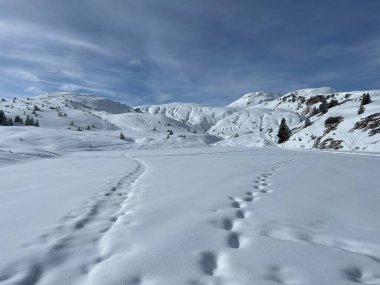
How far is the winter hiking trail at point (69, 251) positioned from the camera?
12.4ft

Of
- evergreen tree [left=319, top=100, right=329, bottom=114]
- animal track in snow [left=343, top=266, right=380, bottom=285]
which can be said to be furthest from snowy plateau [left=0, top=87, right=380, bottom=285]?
evergreen tree [left=319, top=100, right=329, bottom=114]

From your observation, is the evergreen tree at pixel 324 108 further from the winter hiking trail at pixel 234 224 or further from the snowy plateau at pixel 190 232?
the winter hiking trail at pixel 234 224

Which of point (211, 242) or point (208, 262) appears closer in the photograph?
point (208, 262)

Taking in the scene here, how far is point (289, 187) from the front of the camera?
9.86 meters

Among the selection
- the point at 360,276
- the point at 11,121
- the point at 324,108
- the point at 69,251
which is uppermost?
the point at 324,108

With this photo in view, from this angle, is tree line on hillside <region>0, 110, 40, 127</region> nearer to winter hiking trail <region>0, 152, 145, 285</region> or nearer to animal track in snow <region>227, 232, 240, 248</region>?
winter hiking trail <region>0, 152, 145, 285</region>

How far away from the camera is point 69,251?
14.9 ft

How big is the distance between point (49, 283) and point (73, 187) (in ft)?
20.9

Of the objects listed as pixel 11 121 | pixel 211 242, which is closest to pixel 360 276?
pixel 211 242

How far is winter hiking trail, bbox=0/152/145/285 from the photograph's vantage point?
12.4 ft

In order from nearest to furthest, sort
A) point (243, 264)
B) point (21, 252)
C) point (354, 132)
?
point (243, 264), point (21, 252), point (354, 132)

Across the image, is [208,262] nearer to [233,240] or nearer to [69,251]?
[233,240]

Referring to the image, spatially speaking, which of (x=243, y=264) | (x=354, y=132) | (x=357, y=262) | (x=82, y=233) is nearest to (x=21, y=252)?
(x=82, y=233)

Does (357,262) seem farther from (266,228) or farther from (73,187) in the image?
(73,187)
